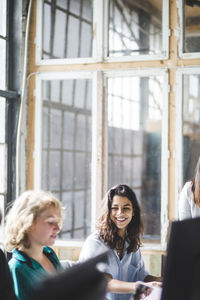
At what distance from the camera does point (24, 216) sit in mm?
1879

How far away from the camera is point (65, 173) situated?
455 centimetres

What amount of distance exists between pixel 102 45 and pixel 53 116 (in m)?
0.82

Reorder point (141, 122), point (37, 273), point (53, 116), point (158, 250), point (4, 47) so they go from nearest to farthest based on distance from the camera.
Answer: point (37, 273) < point (158, 250) < point (4, 47) < point (53, 116) < point (141, 122)

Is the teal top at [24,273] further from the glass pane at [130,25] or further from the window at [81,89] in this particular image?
the glass pane at [130,25]

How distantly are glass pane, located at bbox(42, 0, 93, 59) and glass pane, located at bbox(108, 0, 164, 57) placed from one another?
0.87 ft

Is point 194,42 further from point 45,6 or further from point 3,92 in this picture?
point 3,92

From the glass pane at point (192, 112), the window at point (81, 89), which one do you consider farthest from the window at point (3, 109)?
the glass pane at point (192, 112)

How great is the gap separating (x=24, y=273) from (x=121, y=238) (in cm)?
97

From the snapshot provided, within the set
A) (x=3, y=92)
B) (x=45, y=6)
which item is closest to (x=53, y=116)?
(x=3, y=92)

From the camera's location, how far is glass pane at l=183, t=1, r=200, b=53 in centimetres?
369

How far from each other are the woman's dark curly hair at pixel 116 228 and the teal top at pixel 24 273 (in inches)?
28.9

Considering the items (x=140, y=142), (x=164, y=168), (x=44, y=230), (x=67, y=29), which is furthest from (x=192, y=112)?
(x=44, y=230)

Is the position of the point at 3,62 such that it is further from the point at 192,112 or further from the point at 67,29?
the point at 192,112

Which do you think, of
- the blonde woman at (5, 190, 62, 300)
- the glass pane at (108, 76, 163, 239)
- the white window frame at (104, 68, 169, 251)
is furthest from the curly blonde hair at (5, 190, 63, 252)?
the glass pane at (108, 76, 163, 239)
